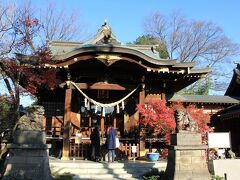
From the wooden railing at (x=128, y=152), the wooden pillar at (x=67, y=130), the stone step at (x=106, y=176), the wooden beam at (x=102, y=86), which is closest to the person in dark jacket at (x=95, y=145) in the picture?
the wooden pillar at (x=67, y=130)

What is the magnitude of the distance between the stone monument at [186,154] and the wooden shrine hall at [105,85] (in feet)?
16.7

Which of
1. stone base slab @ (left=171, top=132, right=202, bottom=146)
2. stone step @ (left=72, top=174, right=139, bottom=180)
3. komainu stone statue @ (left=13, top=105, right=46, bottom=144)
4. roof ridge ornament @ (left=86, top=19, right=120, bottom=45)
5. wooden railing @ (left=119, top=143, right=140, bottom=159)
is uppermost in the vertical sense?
roof ridge ornament @ (left=86, top=19, right=120, bottom=45)

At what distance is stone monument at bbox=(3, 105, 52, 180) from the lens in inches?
375

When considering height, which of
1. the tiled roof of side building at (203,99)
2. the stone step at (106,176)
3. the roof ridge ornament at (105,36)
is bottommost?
the stone step at (106,176)

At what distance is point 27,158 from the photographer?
9672mm

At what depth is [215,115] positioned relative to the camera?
21250 mm

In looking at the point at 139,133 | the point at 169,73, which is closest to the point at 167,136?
the point at 139,133

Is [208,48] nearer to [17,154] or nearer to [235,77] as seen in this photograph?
[235,77]

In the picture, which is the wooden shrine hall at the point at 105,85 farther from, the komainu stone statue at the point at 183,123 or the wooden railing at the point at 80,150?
the komainu stone statue at the point at 183,123

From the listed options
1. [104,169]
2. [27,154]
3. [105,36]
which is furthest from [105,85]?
[27,154]

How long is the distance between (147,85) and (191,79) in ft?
8.32

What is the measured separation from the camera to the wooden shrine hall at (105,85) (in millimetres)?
15070

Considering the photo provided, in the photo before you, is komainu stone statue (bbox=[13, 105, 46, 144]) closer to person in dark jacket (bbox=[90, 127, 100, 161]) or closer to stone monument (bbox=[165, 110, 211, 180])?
person in dark jacket (bbox=[90, 127, 100, 161])

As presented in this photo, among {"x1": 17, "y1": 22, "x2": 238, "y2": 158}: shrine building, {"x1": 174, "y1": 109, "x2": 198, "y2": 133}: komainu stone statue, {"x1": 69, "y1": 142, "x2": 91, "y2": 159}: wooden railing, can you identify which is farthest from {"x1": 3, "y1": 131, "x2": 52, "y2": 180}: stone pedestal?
Result: {"x1": 69, "y1": 142, "x2": 91, "y2": 159}: wooden railing
